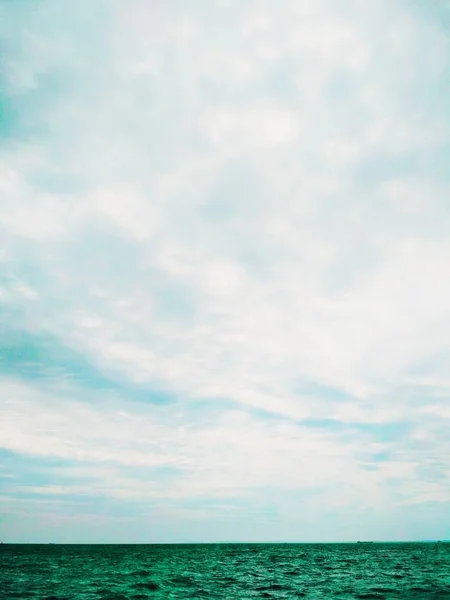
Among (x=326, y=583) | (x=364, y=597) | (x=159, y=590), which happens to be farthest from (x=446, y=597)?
(x=159, y=590)

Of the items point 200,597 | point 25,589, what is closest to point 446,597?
point 200,597

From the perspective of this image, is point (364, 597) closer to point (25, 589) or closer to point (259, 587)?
point (259, 587)

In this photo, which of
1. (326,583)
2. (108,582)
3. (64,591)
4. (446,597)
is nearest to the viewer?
(446,597)

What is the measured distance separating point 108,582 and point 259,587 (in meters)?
19.7

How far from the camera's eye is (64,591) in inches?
1740

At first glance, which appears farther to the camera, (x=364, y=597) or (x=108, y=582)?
(x=108, y=582)

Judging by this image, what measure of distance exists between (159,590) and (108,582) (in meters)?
12.7

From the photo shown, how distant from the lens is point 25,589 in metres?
46.5

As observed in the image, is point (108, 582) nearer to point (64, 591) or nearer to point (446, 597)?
point (64, 591)

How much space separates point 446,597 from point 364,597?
688cm

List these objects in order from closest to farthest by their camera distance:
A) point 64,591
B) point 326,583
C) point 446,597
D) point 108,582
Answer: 1. point 446,597
2. point 64,591
3. point 326,583
4. point 108,582

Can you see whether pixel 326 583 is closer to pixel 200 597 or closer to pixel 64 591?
pixel 200 597

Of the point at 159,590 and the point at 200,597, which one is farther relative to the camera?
the point at 159,590

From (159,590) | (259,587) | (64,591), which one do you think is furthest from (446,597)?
(64,591)
